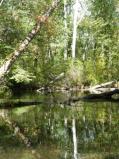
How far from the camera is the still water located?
965cm

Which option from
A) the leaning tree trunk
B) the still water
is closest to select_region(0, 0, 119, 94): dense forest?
the leaning tree trunk

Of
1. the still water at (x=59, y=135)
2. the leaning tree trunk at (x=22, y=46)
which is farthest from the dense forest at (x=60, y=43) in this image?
the still water at (x=59, y=135)

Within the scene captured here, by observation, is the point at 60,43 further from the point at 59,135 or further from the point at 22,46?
the point at 22,46

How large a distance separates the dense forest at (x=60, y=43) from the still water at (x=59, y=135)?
73.3 inches

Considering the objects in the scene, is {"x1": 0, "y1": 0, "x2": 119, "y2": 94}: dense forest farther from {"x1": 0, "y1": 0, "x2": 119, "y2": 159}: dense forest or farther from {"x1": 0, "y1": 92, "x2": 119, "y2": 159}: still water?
{"x1": 0, "y1": 92, "x2": 119, "y2": 159}: still water

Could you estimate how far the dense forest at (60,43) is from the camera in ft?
83.4

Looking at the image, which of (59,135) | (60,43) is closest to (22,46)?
(59,135)

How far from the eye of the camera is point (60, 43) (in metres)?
46.5

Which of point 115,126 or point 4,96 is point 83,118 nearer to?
point 115,126

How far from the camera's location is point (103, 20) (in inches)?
1971

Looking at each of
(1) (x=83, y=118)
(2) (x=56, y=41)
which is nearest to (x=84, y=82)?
(2) (x=56, y=41)

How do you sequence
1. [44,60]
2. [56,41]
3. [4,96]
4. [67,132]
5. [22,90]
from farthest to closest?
1. [56,41]
2. [44,60]
3. [22,90]
4. [4,96]
5. [67,132]

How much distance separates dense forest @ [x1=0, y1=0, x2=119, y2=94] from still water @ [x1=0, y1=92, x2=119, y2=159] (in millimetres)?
1862

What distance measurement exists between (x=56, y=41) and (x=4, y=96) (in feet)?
67.6
